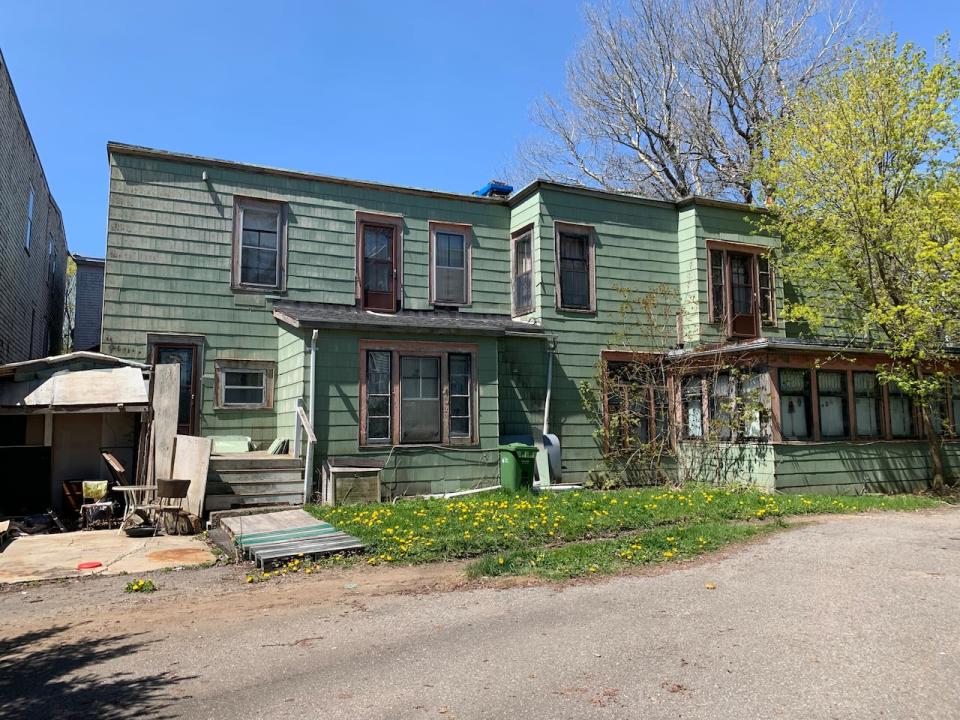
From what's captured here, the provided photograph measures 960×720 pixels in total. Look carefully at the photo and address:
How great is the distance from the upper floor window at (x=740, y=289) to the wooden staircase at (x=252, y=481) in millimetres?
10280

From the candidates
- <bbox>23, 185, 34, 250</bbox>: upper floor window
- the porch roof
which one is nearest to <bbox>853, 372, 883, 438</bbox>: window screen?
the porch roof

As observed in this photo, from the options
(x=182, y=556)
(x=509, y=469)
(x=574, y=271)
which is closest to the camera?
(x=182, y=556)

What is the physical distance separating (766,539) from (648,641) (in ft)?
15.7

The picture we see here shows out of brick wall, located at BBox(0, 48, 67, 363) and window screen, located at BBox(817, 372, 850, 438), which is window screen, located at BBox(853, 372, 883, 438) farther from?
brick wall, located at BBox(0, 48, 67, 363)

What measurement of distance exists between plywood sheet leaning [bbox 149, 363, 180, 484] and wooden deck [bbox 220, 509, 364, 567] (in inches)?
65.9

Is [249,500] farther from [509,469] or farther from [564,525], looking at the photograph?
[564,525]

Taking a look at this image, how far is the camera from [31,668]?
4.98 meters

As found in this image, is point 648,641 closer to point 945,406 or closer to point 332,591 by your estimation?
point 332,591

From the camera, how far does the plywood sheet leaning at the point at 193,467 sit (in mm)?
10742

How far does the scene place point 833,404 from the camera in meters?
15.1

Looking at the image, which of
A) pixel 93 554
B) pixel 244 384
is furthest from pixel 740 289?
pixel 93 554

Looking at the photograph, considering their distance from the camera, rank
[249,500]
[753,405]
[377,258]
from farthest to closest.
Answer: [377,258]
[753,405]
[249,500]

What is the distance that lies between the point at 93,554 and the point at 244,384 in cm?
523

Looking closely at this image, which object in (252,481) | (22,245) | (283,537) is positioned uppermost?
(22,245)
